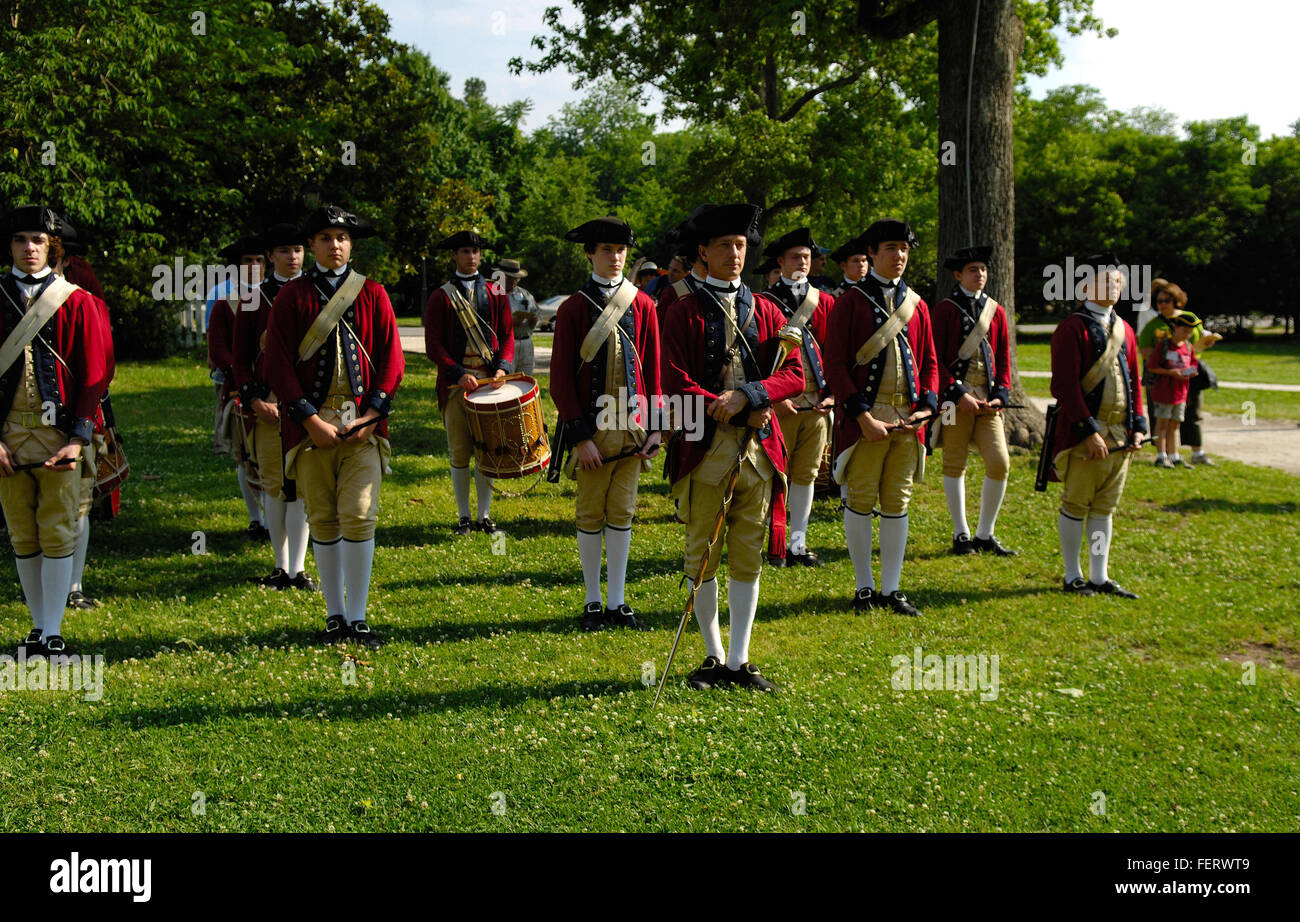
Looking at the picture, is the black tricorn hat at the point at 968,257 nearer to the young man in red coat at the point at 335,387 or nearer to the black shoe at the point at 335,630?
the young man in red coat at the point at 335,387

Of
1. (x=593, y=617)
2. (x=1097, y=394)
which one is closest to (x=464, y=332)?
(x=593, y=617)

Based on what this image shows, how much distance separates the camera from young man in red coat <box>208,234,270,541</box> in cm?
855

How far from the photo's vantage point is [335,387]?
6.75 m

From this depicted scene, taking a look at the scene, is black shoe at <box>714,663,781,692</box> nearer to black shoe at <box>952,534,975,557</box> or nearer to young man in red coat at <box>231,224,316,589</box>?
young man in red coat at <box>231,224,316,589</box>

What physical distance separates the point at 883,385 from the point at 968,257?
8.15ft

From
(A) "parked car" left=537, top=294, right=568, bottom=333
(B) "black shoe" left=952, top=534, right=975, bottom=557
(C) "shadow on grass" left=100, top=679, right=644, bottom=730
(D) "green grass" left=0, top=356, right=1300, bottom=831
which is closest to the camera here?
(D) "green grass" left=0, top=356, right=1300, bottom=831

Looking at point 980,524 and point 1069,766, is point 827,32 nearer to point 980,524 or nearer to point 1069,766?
point 980,524

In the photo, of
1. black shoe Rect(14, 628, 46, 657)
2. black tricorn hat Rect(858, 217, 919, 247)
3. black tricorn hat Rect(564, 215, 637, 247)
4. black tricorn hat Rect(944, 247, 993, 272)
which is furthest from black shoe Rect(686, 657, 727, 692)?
black tricorn hat Rect(944, 247, 993, 272)

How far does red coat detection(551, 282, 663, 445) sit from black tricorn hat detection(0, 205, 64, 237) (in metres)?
3.07

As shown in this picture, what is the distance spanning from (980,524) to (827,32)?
1343 centimetres

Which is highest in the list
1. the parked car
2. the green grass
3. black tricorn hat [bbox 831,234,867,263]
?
the parked car

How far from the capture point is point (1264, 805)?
495cm

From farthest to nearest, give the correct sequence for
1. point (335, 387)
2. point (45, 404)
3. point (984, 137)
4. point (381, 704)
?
point (984, 137) → point (335, 387) → point (45, 404) → point (381, 704)

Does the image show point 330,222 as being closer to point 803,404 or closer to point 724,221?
point 724,221
